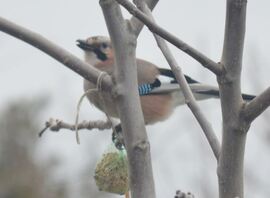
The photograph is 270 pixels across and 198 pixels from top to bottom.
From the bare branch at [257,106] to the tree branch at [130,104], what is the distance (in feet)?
0.85

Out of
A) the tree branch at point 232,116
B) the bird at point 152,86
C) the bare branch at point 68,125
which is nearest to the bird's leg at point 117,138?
the bare branch at point 68,125

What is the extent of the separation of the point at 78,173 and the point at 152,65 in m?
6.98

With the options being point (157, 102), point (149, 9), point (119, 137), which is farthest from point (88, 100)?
point (149, 9)

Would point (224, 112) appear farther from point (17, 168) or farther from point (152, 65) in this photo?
point (17, 168)

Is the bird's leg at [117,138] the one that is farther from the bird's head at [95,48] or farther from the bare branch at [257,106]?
the bird's head at [95,48]

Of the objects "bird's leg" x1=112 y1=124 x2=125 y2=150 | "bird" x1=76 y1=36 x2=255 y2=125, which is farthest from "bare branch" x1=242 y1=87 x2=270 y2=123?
"bird" x1=76 y1=36 x2=255 y2=125

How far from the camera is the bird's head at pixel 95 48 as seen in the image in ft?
15.7

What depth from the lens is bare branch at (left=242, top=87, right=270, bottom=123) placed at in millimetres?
2020

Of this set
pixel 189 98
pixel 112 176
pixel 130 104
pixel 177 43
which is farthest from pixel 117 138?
pixel 177 43

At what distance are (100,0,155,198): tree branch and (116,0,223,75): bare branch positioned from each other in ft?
0.30

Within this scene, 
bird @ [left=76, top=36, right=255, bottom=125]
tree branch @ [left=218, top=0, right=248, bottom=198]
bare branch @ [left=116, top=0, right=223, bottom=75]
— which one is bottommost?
tree branch @ [left=218, top=0, right=248, bottom=198]

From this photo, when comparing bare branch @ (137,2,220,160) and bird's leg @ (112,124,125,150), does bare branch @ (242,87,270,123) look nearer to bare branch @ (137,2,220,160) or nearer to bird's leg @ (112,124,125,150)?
bare branch @ (137,2,220,160)

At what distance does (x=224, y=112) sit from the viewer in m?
2.08

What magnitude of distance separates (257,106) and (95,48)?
2907mm
